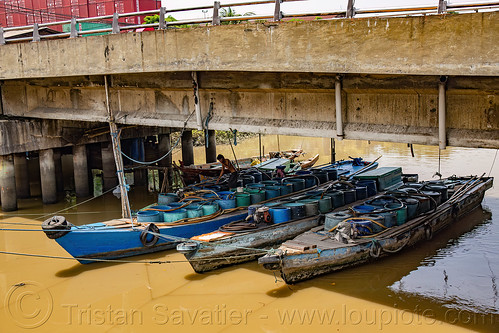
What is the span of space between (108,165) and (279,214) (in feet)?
34.3

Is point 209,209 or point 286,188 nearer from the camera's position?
point 209,209

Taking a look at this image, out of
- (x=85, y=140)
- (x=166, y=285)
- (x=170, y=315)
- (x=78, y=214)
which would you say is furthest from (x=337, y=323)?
(x=85, y=140)

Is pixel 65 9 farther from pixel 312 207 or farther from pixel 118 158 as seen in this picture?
pixel 312 207

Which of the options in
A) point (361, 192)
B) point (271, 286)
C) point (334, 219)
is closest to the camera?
point (271, 286)

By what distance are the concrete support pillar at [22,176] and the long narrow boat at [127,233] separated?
927 centimetres

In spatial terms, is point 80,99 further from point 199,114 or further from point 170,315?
point 170,315

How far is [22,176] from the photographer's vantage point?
2059cm

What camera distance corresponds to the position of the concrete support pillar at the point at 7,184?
58.9 feet

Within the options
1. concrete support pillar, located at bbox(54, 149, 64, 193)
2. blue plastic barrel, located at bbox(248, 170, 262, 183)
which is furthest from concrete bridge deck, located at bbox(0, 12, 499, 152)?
concrete support pillar, located at bbox(54, 149, 64, 193)

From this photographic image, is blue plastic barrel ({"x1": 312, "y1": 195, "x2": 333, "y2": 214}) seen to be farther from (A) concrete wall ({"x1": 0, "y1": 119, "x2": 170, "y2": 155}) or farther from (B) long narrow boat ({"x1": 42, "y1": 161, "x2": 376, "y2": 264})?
(A) concrete wall ({"x1": 0, "y1": 119, "x2": 170, "y2": 155})

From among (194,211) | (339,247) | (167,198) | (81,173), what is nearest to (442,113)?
(339,247)

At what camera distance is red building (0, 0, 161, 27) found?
24.3 meters

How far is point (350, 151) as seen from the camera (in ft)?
115

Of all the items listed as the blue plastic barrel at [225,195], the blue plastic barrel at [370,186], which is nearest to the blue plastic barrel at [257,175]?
the blue plastic barrel at [225,195]
